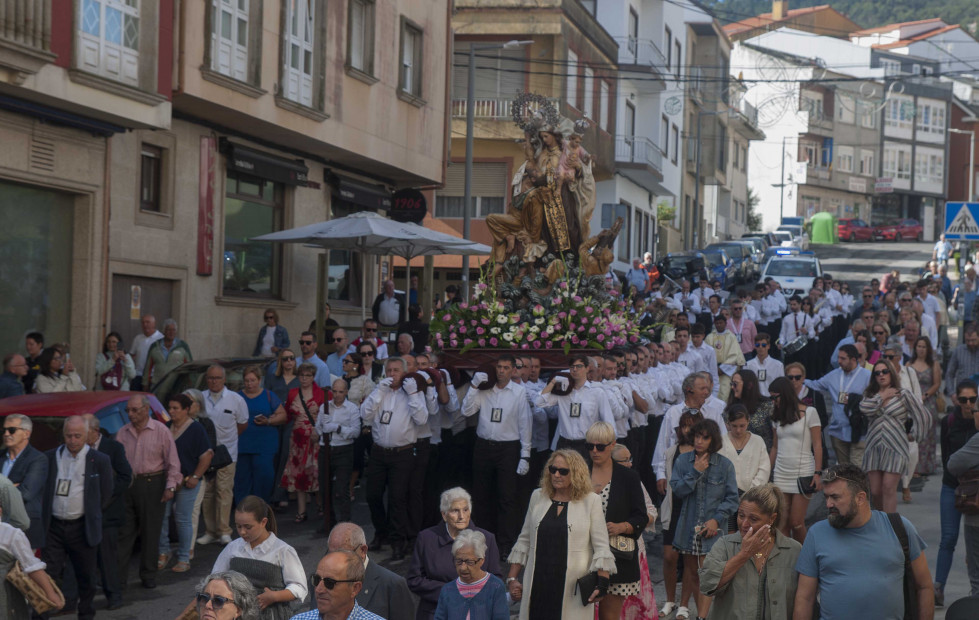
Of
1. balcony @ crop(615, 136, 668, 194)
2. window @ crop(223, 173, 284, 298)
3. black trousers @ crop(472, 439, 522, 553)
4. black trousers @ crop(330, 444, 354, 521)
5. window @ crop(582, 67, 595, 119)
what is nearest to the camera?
black trousers @ crop(472, 439, 522, 553)

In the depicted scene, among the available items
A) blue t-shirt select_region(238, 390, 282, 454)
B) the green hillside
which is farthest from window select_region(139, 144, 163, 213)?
the green hillside

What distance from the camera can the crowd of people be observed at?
6.68m

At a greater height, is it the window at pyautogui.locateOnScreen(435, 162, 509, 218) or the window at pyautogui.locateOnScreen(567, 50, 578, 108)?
the window at pyautogui.locateOnScreen(567, 50, 578, 108)

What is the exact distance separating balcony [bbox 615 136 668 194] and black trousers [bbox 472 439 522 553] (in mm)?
30044

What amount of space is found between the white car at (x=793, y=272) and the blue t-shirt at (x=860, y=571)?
26.3 meters

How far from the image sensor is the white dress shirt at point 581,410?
1186cm

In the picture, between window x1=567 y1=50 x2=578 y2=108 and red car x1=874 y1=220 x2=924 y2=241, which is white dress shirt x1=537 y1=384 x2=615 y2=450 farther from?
red car x1=874 y1=220 x2=924 y2=241

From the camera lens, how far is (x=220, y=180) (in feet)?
65.6

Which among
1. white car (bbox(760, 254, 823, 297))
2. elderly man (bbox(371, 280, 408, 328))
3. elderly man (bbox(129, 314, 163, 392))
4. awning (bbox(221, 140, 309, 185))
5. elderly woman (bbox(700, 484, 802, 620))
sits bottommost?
elderly woman (bbox(700, 484, 802, 620))

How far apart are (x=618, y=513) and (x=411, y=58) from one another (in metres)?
18.4

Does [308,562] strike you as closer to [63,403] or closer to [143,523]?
[143,523]

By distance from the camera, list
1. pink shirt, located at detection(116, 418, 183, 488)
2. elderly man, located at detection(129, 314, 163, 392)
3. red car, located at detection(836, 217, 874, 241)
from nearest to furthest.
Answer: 1. pink shirt, located at detection(116, 418, 183, 488)
2. elderly man, located at detection(129, 314, 163, 392)
3. red car, located at detection(836, 217, 874, 241)

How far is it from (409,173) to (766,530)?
62.4ft

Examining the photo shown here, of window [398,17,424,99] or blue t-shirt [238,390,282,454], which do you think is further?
window [398,17,424,99]
